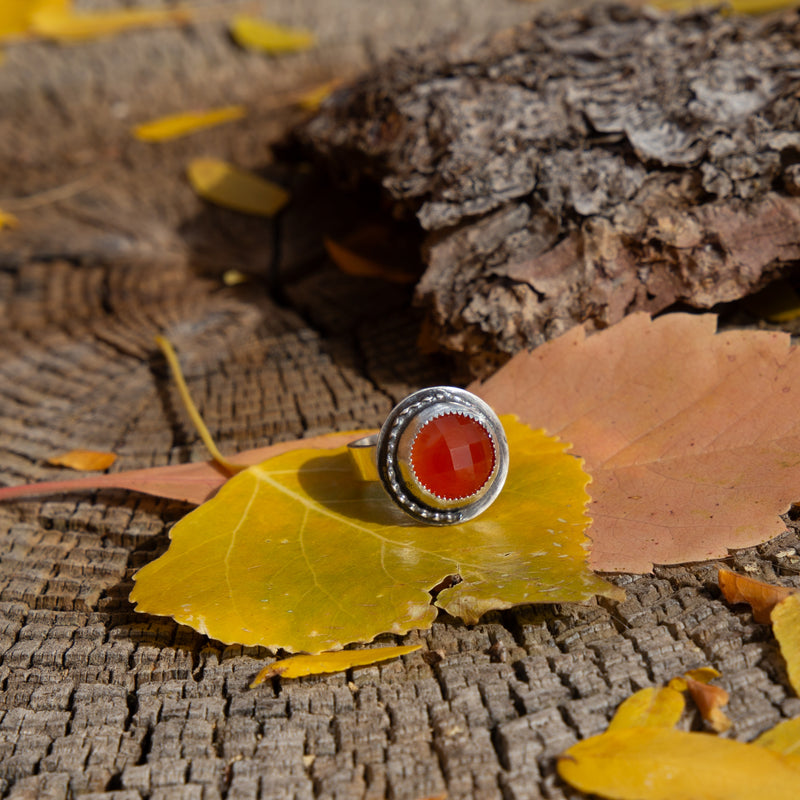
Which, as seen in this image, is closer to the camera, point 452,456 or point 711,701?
point 711,701

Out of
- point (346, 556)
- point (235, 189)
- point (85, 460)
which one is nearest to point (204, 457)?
point (85, 460)

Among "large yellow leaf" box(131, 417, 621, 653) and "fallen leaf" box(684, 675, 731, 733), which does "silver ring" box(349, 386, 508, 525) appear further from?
"fallen leaf" box(684, 675, 731, 733)

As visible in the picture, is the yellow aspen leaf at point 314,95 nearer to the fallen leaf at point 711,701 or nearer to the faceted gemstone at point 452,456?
the faceted gemstone at point 452,456

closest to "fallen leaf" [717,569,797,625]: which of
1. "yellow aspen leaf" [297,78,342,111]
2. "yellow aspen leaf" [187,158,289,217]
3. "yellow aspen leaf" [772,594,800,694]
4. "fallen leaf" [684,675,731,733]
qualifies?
"yellow aspen leaf" [772,594,800,694]

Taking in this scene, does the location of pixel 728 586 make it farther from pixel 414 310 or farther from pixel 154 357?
pixel 154 357

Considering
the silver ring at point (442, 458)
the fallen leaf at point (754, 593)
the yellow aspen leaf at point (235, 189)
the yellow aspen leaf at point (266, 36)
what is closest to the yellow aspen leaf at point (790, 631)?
the fallen leaf at point (754, 593)

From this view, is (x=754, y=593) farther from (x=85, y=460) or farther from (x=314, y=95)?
(x=314, y=95)
